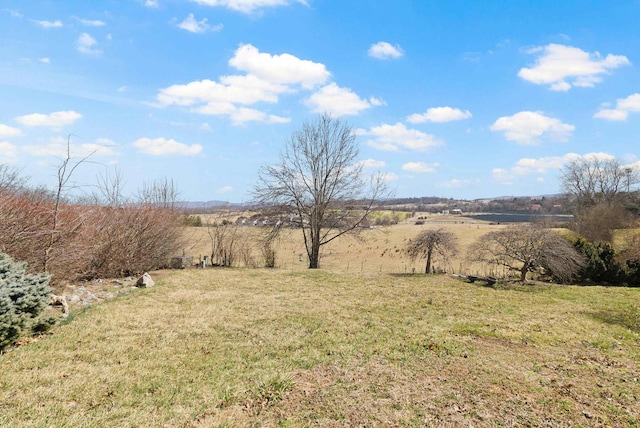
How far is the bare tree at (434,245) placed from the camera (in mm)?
13039

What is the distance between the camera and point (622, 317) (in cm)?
770

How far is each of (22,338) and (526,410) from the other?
6.58m

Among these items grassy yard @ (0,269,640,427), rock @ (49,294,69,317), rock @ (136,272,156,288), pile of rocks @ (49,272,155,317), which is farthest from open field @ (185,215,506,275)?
rock @ (49,294,69,317)

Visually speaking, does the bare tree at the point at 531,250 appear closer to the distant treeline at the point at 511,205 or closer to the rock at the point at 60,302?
the distant treeline at the point at 511,205

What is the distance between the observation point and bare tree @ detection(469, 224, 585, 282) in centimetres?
1115

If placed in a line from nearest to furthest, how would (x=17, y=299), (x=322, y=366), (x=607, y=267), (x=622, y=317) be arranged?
(x=17, y=299) → (x=322, y=366) → (x=622, y=317) → (x=607, y=267)

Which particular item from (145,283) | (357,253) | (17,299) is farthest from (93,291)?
(357,253)

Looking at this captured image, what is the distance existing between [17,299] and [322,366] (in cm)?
404

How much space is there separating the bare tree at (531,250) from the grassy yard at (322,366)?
3.12m

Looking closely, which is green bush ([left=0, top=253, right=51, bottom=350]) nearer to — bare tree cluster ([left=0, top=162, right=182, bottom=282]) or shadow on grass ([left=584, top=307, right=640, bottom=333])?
bare tree cluster ([left=0, top=162, right=182, bottom=282])

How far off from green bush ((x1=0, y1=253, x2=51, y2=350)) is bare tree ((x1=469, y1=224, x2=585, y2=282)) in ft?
38.1

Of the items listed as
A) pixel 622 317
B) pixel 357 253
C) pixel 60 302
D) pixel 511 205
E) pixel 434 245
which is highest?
pixel 511 205

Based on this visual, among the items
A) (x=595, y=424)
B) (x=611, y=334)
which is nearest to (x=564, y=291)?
(x=611, y=334)

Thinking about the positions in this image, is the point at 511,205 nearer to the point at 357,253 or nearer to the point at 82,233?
the point at 357,253
